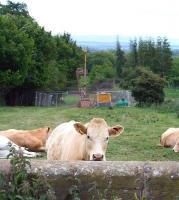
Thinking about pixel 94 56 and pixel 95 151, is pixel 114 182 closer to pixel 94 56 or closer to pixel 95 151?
pixel 95 151

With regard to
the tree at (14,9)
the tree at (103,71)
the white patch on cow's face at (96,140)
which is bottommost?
the white patch on cow's face at (96,140)

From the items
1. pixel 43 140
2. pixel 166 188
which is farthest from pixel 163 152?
pixel 166 188

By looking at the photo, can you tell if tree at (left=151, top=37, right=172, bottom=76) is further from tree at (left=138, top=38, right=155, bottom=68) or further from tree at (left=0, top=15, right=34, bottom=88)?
tree at (left=0, top=15, right=34, bottom=88)

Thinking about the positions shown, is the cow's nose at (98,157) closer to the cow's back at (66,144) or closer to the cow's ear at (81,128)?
the cow's back at (66,144)

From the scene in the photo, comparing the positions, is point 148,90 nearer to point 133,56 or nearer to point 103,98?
point 103,98

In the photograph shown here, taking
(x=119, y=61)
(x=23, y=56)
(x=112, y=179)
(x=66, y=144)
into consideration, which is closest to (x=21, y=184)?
(x=112, y=179)

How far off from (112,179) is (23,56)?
106ft

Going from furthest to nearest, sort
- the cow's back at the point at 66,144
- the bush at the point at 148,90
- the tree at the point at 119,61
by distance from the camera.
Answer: the tree at the point at 119,61 < the bush at the point at 148,90 < the cow's back at the point at 66,144

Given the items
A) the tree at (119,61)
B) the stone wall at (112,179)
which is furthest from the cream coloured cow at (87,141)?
the tree at (119,61)

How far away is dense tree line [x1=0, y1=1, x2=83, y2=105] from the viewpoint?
34912 millimetres

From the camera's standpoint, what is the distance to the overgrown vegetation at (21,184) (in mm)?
3396

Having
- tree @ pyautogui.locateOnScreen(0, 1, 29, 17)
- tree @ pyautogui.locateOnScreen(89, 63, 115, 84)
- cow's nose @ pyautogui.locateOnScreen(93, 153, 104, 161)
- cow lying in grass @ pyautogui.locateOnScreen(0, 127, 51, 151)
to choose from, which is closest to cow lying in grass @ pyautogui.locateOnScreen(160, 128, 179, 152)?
cow lying in grass @ pyautogui.locateOnScreen(0, 127, 51, 151)

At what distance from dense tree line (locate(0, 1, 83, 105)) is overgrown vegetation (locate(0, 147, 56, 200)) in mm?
30993

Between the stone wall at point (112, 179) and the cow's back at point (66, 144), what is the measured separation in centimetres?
340
